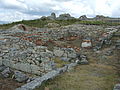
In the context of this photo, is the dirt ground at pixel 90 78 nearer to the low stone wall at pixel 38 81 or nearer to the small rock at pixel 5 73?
the low stone wall at pixel 38 81

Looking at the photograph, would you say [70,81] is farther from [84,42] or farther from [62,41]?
[62,41]

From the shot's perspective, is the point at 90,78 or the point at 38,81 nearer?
the point at 38,81

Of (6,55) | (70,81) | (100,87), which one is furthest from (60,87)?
(6,55)

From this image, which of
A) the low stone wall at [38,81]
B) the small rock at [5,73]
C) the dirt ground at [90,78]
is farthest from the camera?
the small rock at [5,73]

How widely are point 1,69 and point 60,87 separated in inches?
180

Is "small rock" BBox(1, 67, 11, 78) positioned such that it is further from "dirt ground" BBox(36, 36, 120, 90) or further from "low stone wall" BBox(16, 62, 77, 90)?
"dirt ground" BBox(36, 36, 120, 90)

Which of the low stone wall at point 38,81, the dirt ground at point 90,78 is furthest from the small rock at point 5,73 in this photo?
the dirt ground at point 90,78

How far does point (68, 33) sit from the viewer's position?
18.3 metres

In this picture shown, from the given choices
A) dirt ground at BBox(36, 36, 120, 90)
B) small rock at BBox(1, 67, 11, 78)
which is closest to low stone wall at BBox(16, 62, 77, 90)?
dirt ground at BBox(36, 36, 120, 90)

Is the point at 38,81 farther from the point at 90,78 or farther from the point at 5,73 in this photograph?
the point at 5,73

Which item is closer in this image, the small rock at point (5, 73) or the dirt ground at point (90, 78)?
the dirt ground at point (90, 78)

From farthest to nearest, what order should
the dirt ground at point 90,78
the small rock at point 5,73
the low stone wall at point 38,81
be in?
the small rock at point 5,73
the dirt ground at point 90,78
the low stone wall at point 38,81

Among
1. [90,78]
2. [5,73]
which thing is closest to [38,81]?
[90,78]

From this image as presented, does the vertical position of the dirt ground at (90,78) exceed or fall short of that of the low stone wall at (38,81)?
it falls short
